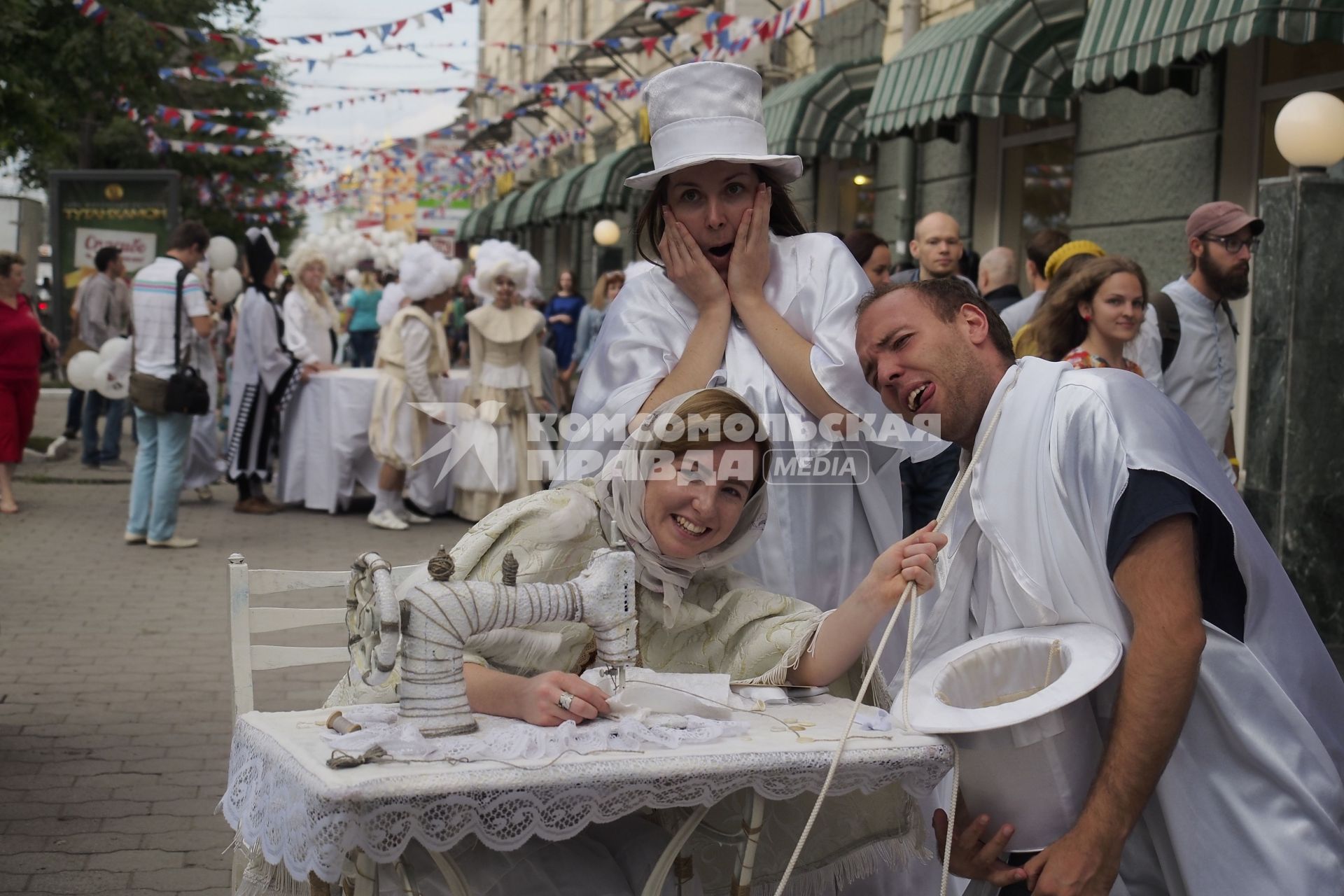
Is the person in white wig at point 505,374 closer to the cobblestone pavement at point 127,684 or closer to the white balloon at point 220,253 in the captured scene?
the cobblestone pavement at point 127,684

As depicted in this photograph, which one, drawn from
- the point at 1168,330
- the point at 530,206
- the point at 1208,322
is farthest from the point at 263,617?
the point at 530,206

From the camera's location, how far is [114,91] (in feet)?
56.3

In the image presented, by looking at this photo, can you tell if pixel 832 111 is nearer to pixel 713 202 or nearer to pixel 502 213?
pixel 713 202

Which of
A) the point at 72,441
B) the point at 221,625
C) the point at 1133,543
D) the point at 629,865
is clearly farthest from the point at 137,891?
the point at 72,441

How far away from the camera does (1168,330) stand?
573 cm

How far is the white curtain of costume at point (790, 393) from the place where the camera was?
2.85 metres

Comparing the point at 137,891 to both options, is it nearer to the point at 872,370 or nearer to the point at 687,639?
the point at 687,639

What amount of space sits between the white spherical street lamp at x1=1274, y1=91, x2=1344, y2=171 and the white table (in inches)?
240

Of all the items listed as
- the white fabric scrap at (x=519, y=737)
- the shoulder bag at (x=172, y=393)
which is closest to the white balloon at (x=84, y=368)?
the shoulder bag at (x=172, y=393)

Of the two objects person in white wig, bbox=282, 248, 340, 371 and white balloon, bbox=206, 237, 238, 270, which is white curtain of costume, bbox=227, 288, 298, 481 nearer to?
person in white wig, bbox=282, 248, 340, 371

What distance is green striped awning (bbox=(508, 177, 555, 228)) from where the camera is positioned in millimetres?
29234

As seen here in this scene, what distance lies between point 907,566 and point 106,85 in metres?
16.2

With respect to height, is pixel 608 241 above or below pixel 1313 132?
above

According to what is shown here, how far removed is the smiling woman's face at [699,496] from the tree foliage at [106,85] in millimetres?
10633
